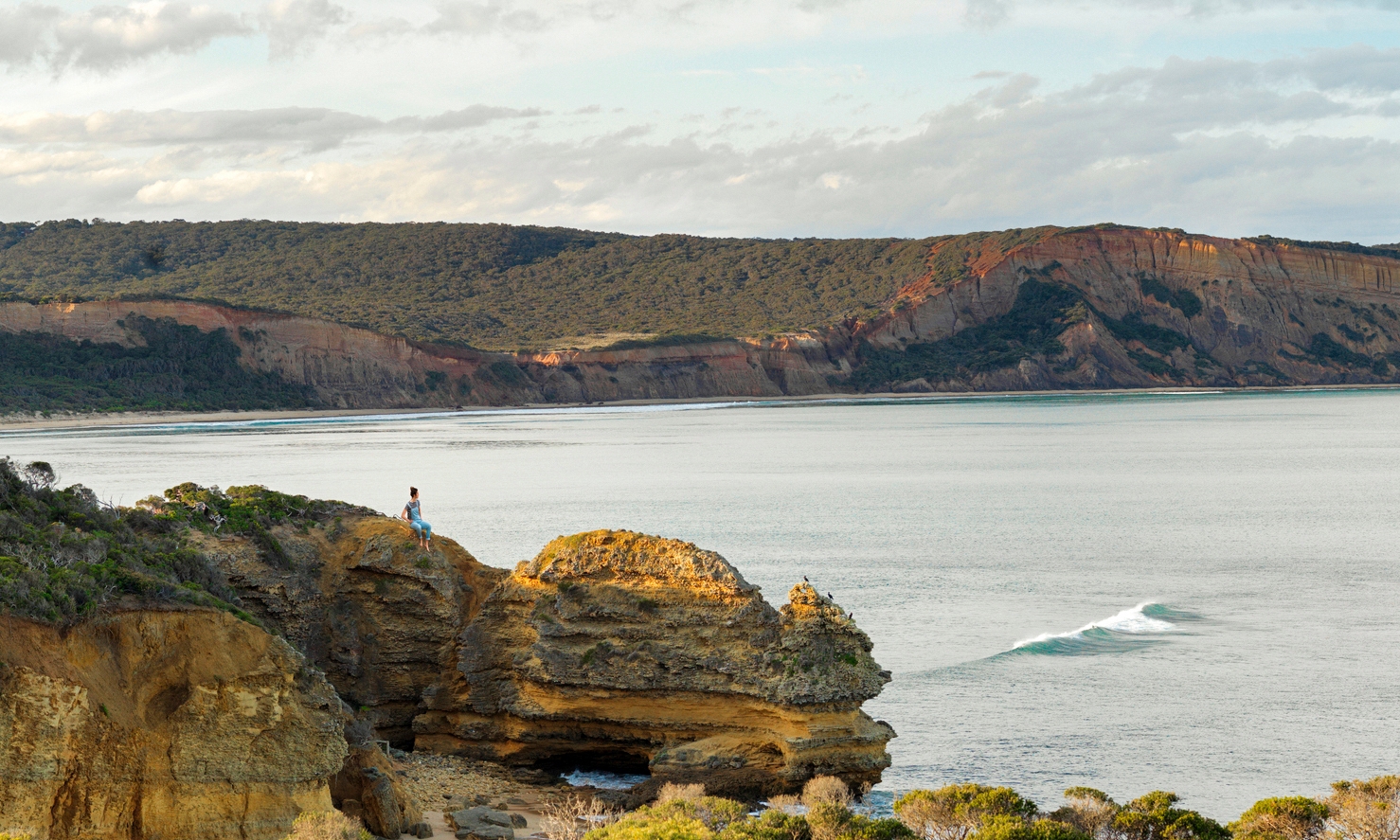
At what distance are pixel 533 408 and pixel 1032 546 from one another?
101112 millimetres

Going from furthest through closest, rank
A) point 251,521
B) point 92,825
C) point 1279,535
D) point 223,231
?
1. point 223,231
2. point 1279,535
3. point 251,521
4. point 92,825

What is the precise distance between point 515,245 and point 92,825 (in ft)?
614

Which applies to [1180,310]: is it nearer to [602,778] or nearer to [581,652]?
[602,778]

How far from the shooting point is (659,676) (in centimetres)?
1594

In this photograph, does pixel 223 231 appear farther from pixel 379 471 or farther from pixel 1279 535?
pixel 1279 535

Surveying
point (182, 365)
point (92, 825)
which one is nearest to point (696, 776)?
point (92, 825)

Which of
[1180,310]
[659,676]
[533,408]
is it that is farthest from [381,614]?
[1180,310]

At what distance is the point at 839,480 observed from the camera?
5759 cm

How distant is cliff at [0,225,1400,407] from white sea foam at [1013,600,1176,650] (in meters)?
124

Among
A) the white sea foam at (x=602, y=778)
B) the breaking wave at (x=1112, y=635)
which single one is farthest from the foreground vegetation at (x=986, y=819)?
the breaking wave at (x=1112, y=635)

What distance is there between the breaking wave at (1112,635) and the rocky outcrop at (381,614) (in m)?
10.8

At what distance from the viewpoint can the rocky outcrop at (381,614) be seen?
1759 centimetres

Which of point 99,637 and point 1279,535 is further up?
point 99,637

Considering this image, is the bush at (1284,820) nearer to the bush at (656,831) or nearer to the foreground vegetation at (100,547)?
the bush at (656,831)
